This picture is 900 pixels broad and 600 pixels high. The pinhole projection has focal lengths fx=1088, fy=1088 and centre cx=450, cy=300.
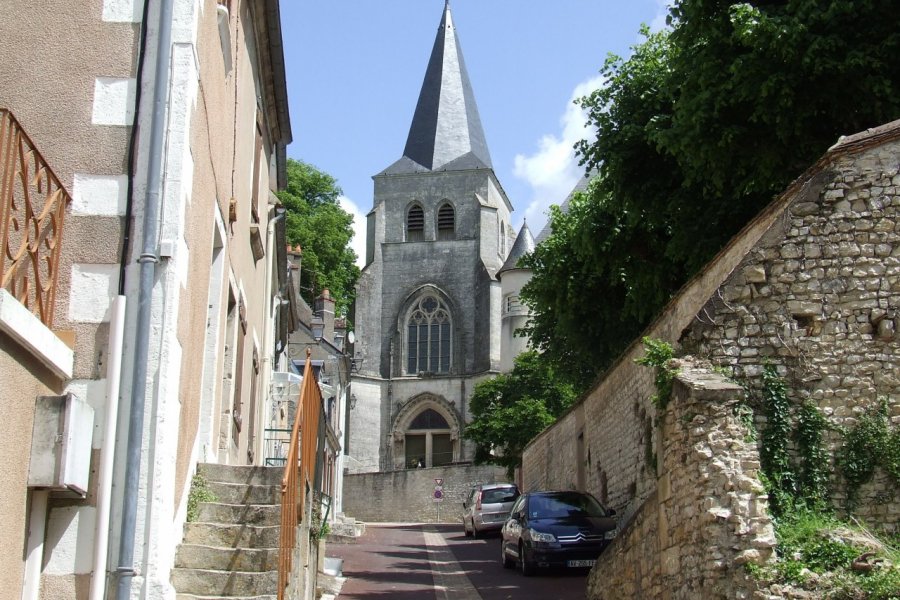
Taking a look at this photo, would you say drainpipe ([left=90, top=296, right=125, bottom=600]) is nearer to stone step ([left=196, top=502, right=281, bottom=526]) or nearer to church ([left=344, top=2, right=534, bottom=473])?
stone step ([left=196, top=502, right=281, bottom=526])

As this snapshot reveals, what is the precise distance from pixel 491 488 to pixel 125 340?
69.6 feet

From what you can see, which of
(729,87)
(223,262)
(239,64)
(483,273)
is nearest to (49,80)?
(223,262)

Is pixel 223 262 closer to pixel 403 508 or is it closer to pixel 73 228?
pixel 73 228

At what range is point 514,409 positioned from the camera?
4756 cm

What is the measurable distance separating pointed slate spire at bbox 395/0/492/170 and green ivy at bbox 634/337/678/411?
181ft

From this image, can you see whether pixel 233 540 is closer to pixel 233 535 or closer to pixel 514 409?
pixel 233 535

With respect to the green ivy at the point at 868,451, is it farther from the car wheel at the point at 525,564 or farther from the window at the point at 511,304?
the window at the point at 511,304

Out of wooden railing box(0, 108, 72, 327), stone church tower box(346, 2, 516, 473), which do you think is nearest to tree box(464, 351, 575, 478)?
stone church tower box(346, 2, 516, 473)

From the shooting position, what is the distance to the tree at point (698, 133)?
14211 millimetres

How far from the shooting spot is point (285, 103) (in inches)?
563

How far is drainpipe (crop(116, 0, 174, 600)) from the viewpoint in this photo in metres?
5.89

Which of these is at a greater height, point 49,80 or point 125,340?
point 49,80

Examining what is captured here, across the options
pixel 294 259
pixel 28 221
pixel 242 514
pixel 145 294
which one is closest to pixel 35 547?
pixel 145 294

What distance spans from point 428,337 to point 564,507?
45.8 meters
